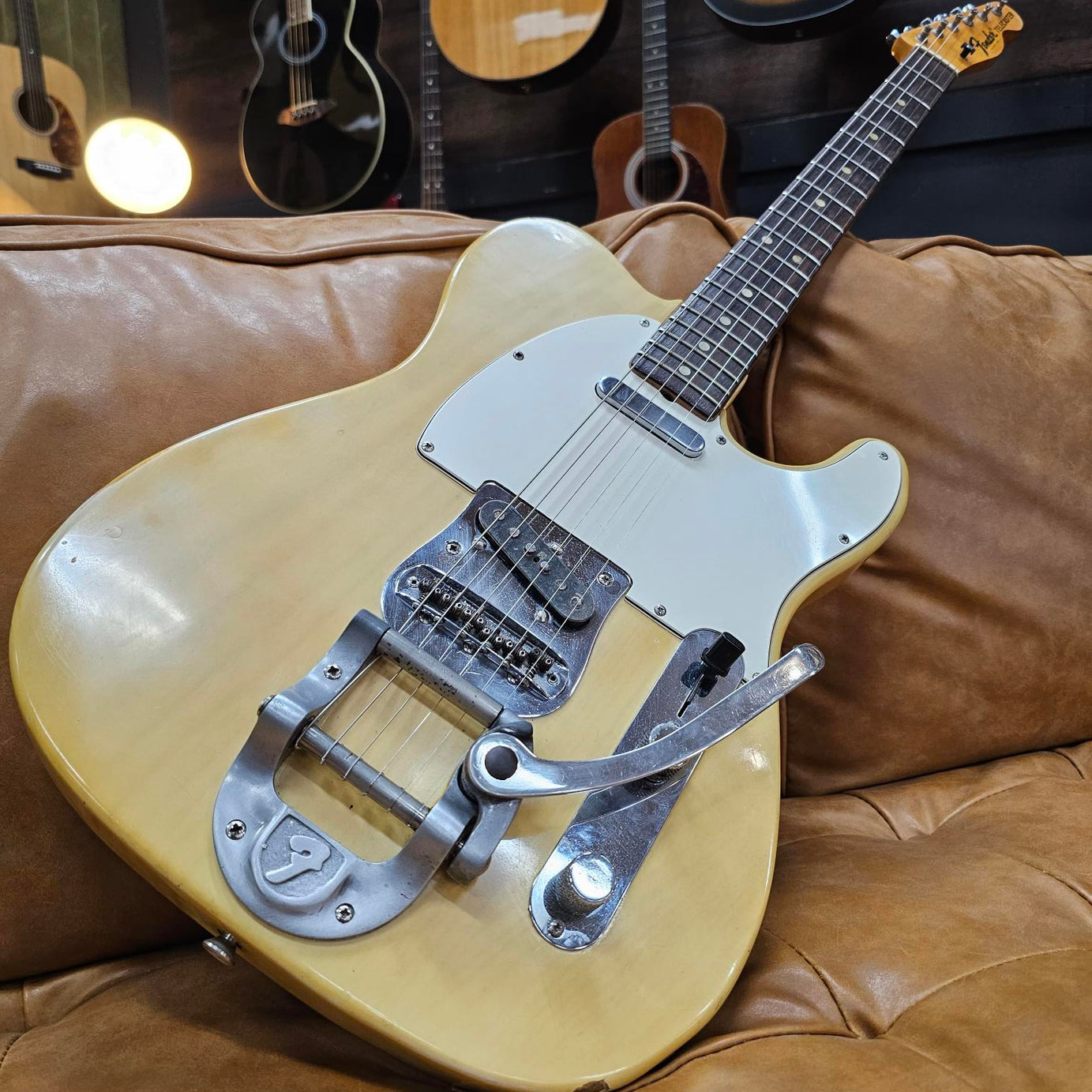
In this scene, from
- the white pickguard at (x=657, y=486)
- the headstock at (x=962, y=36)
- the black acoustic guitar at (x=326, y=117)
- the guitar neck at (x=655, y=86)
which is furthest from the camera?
the black acoustic guitar at (x=326, y=117)

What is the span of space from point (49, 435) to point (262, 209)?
181cm

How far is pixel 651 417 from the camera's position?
2.54ft

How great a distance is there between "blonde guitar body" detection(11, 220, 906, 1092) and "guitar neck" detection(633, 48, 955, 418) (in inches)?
7.2

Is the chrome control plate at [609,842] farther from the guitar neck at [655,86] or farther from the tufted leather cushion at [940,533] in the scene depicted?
the guitar neck at [655,86]

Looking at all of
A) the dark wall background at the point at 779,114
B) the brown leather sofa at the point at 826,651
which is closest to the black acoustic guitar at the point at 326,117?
the dark wall background at the point at 779,114

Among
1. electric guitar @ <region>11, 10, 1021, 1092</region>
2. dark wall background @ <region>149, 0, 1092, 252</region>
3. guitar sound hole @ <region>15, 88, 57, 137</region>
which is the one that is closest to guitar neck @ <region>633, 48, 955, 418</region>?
electric guitar @ <region>11, 10, 1021, 1092</region>

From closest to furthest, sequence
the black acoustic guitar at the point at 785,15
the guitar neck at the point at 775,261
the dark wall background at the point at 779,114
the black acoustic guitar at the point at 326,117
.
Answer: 1. the guitar neck at the point at 775,261
2. the black acoustic guitar at the point at 785,15
3. the dark wall background at the point at 779,114
4. the black acoustic guitar at the point at 326,117

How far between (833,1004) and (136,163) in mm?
2006

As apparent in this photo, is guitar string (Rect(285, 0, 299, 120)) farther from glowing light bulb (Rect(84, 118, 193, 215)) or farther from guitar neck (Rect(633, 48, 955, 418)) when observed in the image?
guitar neck (Rect(633, 48, 955, 418))

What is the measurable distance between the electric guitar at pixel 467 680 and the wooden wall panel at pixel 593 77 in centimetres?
129

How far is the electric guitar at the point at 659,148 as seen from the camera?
1722 millimetres

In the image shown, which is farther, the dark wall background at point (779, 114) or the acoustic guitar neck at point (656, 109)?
the acoustic guitar neck at point (656, 109)

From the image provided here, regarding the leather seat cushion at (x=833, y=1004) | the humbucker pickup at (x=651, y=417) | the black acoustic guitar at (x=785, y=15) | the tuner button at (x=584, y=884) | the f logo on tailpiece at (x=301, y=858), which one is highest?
the black acoustic guitar at (x=785, y=15)

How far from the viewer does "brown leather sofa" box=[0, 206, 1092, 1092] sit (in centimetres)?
52
